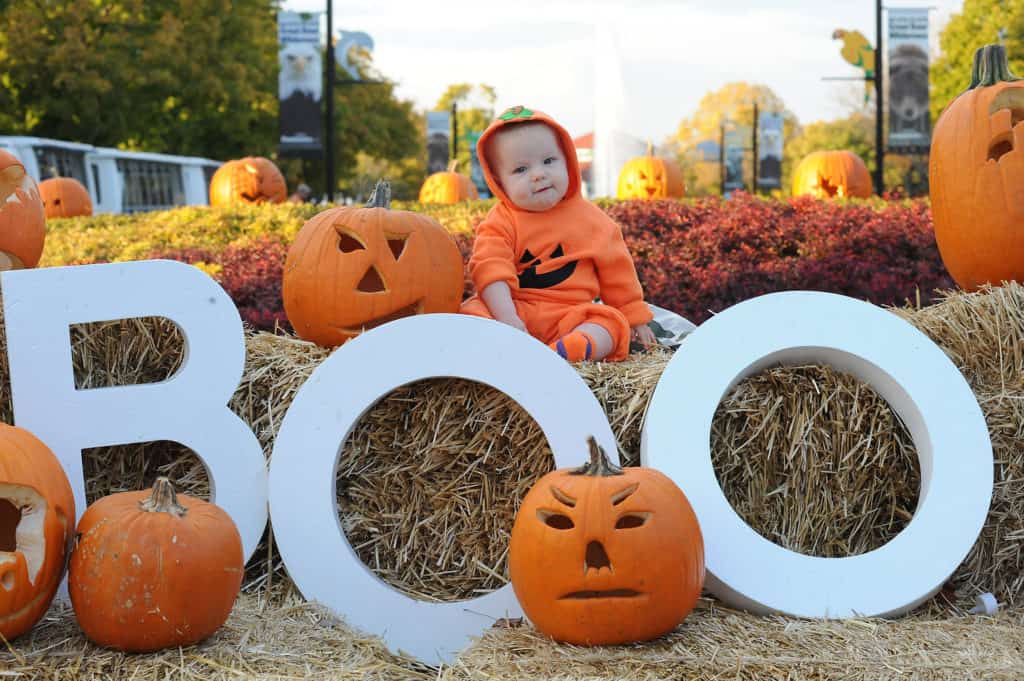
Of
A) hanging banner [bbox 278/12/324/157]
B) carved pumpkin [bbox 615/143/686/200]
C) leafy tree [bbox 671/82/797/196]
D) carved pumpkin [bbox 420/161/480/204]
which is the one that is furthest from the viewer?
leafy tree [bbox 671/82/797/196]

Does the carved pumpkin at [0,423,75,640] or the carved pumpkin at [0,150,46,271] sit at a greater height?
the carved pumpkin at [0,150,46,271]

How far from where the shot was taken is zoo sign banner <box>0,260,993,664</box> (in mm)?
3338

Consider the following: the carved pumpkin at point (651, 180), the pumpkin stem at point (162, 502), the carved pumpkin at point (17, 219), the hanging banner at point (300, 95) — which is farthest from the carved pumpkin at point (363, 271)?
the hanging banner at point (300, 95)

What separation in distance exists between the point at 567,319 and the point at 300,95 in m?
13.8

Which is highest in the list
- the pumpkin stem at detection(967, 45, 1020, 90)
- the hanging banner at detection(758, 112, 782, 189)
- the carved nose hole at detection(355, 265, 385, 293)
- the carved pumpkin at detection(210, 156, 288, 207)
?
the hanging banner at detection(758, 112, 782, 189)

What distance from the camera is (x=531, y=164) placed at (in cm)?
416

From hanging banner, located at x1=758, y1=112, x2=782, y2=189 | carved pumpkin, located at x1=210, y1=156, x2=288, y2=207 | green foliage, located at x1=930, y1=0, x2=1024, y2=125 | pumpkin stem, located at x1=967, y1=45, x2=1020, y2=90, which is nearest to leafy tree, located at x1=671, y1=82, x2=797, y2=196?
green foliage, located at x1=930, y1=0, x2=1024, y2=125

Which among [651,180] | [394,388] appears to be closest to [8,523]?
[394,388]

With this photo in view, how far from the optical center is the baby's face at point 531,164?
4137mm

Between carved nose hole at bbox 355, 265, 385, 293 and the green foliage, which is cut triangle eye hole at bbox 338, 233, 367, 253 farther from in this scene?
the green foliage

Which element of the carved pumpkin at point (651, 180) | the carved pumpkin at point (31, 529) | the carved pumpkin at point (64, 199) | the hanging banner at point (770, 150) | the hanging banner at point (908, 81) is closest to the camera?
the carved pumpkin at point (31, 529)

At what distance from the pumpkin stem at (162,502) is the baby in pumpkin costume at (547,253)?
5.05 ft

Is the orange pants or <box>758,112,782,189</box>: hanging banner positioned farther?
<box>758,112,782,189</box>: hanging banner

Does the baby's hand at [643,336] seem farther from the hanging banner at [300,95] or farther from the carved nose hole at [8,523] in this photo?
the hanging banner at [300,95]
